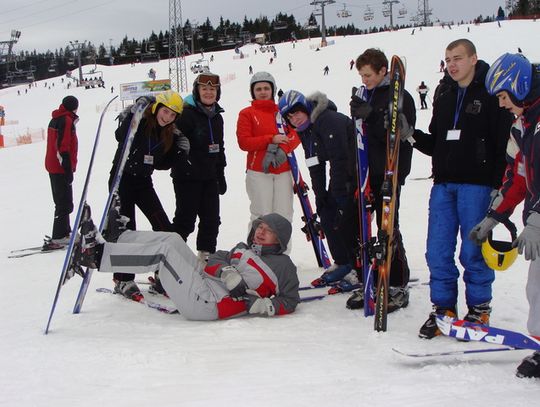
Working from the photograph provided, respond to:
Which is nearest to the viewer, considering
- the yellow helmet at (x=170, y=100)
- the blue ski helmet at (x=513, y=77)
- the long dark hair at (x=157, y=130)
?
the blue ski helmet at (x=513, y=77)

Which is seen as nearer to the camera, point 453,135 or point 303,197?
→ point 453,135

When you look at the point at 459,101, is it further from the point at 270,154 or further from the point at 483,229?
the point at 270,154

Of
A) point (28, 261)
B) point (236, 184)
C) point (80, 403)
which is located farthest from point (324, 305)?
point (236, 184)

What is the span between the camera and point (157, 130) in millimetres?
4527

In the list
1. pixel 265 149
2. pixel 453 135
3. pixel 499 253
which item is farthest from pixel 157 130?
pixel 499 253

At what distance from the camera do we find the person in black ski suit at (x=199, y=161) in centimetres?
487

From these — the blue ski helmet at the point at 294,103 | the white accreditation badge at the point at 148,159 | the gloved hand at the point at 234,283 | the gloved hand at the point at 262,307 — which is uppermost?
the blue ski helmet at the point at 294,103

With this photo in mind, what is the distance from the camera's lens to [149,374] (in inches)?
117

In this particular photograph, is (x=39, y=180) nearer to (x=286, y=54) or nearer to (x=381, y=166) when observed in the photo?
(x=381, y=166)

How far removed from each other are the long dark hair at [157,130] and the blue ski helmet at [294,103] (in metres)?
1.01

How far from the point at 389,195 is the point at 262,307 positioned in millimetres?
1232

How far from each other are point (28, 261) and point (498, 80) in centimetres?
549

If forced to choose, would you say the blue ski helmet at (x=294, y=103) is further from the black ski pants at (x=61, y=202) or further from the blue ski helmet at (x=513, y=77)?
the black ski pants at (x=61, y=202)

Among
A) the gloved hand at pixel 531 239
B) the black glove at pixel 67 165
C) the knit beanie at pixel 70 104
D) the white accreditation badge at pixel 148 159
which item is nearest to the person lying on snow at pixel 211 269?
the white accreditation badge at pixel 148 159
